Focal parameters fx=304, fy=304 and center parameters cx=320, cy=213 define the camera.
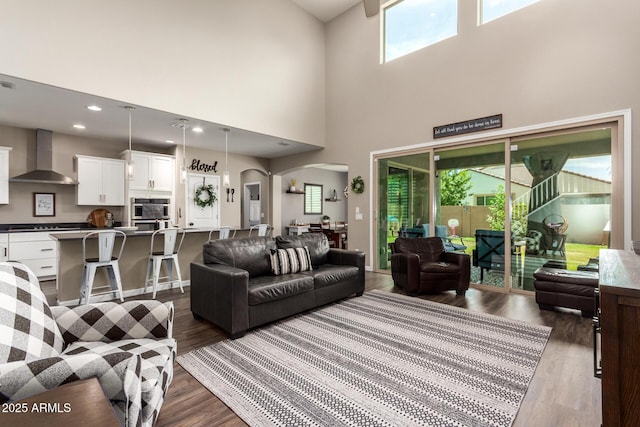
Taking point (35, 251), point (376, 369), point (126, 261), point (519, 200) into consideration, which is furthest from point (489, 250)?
point (35, 251)

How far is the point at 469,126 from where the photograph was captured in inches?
189

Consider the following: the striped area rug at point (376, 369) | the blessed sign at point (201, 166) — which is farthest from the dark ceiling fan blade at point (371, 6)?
the blessed sign at point (201, 166)

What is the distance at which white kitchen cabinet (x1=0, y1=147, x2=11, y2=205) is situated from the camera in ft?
16.9

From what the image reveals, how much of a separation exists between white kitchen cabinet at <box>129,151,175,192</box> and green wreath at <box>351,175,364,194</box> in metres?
4.04

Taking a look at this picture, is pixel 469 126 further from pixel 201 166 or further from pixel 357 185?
pixel 201 166

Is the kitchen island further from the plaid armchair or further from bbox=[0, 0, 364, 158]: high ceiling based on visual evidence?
the plaid armchair

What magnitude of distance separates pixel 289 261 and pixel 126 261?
2.45 metres

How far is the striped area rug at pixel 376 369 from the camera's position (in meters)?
1.82

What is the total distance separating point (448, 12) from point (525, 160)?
9.35 ft

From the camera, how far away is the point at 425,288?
13.8 ft

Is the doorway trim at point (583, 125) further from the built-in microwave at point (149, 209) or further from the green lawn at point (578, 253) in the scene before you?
the built-in microwave at point (149, 209)

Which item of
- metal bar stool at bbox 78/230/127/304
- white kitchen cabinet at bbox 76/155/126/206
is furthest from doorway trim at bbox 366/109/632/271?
white kitchen cabinet at bbox 76/155/126/206

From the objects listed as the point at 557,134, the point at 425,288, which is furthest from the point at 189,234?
the point at 557,134

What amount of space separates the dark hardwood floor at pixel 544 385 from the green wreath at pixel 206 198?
3942mm
